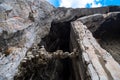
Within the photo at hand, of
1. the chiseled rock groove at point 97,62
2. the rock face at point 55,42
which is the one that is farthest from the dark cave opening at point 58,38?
the chiseled rock groove at point 97,62

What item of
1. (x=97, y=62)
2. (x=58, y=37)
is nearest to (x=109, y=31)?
(x=58, y=37)

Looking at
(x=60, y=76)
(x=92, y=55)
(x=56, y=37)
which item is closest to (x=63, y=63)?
(x=60, y=76)

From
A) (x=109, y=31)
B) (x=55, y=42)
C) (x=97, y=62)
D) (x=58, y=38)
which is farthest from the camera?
(x=58, y=38)

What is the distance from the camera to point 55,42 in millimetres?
8852

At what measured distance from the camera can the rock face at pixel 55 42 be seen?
→ 4.69m

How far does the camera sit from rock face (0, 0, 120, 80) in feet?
15.4

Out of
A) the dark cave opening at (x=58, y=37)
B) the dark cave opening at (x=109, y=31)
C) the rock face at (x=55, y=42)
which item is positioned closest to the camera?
the rock face at (x=55, y=42)

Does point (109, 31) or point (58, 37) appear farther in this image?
point (58, 37)

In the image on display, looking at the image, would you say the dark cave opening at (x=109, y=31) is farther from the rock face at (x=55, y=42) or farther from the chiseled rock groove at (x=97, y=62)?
the chiseled rock groove at (x=97, y=62)

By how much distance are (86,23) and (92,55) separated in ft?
12.7

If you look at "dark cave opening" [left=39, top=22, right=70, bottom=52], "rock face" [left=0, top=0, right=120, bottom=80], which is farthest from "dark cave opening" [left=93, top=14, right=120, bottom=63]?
"dark cave opening" [left=39, top=22, right=70, bottom=52]

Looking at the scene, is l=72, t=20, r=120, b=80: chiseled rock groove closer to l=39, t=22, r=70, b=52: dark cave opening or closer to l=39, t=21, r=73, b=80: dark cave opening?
l=39, t=21, r=73, b=80: dark cave opening

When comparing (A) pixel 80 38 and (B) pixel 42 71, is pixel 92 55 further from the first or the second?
(B) pixel 42 71

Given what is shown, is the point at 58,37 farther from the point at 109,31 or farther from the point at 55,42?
the point at 109,31
